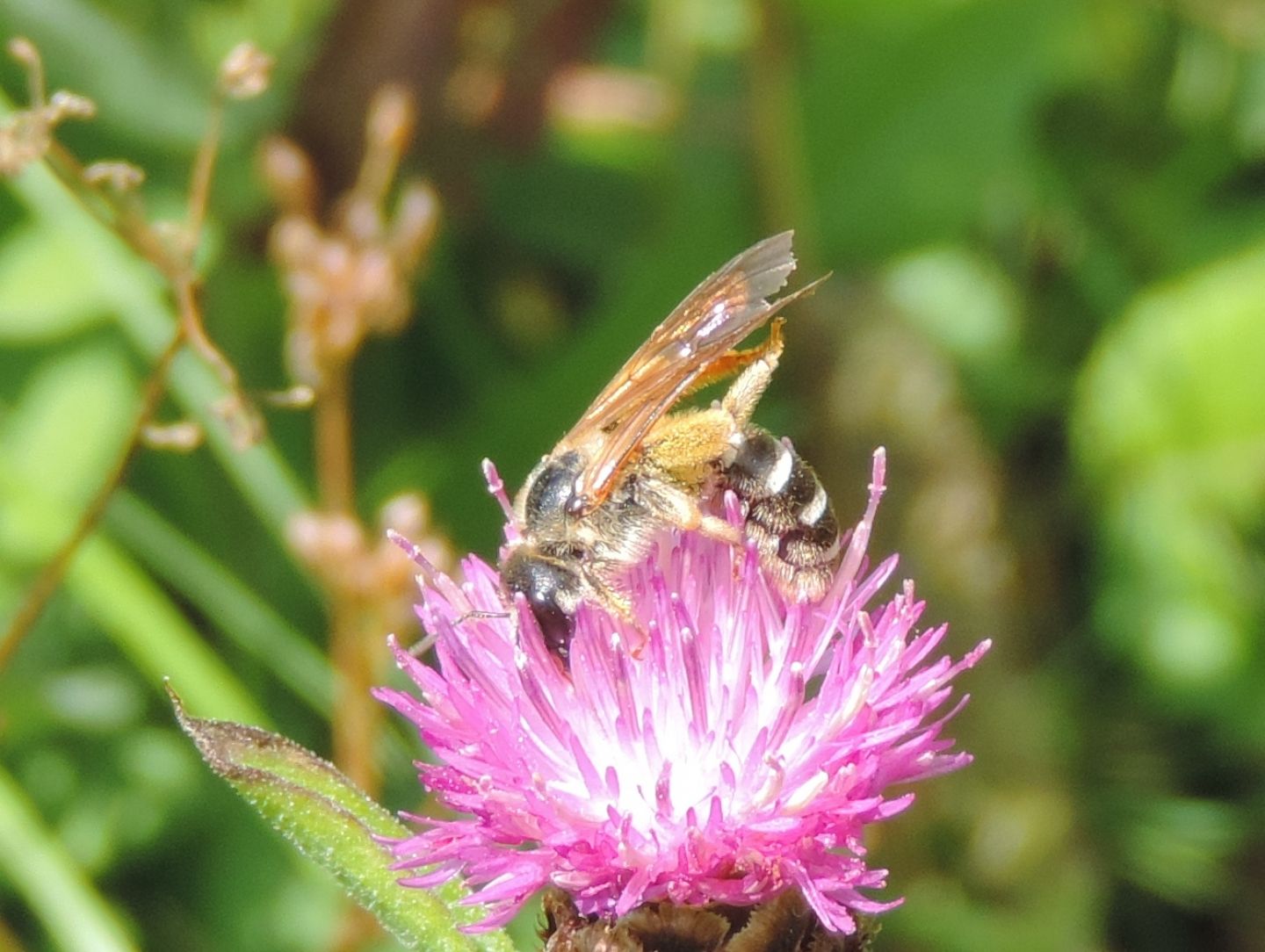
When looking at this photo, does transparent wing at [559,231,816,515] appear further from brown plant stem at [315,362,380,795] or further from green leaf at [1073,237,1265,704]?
green leaf at [1073,237,1265,704]

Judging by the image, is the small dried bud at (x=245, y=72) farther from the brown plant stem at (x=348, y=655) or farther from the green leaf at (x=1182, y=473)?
the green leaf at (x=1182, y=473)

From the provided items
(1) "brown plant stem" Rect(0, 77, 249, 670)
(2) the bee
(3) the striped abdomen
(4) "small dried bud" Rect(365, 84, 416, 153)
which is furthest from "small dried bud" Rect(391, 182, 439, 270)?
(3) the striped abdomen

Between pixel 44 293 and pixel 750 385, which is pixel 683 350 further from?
pixel 44 293

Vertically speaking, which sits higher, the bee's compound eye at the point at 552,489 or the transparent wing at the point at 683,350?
the transparent wing at the point at 683,350

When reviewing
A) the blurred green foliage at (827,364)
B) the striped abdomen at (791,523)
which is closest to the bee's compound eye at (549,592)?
the striped abdomen at (791,523)

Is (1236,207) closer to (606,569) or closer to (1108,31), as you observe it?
(1108,31)

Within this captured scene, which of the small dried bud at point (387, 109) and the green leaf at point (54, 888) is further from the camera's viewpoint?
the small dried bud at point (387, 109)

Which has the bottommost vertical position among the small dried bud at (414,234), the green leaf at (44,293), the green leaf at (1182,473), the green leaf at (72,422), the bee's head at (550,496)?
the green leaf at (1182,473)
